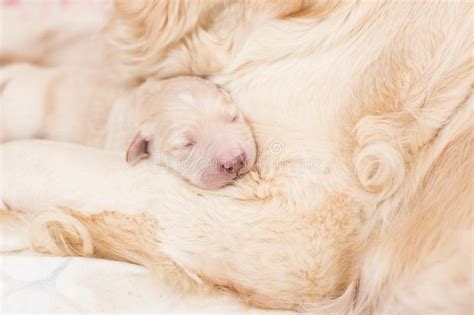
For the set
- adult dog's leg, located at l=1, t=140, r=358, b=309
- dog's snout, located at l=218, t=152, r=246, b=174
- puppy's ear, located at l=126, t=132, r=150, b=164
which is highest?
dog's snout, located at l=218, t=152, r=246, b=174

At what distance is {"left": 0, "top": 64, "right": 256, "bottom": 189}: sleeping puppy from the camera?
1.05 metres

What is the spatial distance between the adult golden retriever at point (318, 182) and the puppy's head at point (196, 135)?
0.09ft

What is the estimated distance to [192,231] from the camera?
0.96m

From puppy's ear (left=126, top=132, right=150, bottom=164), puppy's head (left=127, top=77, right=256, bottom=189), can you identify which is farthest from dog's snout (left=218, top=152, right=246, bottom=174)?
puppy's ear (left=126, top=132, right=150, bottom=164)

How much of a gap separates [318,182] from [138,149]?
310mm

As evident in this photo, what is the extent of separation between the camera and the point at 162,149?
109 centimetres

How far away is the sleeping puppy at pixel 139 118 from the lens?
1.05 meters

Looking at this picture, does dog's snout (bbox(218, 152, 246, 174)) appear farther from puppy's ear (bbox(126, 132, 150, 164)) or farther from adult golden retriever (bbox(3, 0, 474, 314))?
puppy's ear (bbox(126, 132, 150, 164))

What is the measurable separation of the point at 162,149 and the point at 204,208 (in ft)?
0.53

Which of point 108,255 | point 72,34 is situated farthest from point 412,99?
point 72,34

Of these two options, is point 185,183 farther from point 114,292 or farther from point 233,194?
point 114,292

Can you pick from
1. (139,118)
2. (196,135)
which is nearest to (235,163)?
(196,135)

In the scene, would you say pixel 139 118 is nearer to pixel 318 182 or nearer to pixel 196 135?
pixel 196 135

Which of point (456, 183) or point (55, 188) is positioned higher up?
point (456, 183)
